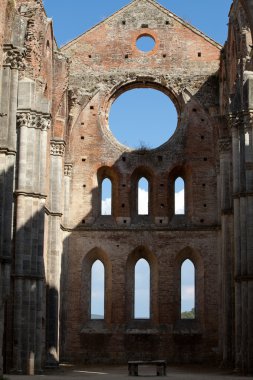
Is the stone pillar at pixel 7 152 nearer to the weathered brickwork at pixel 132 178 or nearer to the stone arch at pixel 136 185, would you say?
the weathered brickwork at pixel 132 178

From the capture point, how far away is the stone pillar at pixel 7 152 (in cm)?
1691

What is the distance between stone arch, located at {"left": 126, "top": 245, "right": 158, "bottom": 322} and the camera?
1139 inches

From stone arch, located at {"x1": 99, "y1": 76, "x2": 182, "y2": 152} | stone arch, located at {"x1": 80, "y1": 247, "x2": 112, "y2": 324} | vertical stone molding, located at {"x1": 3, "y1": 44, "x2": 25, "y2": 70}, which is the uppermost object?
stone arch, located at {"x1": 99, "y1": 76, "x2": 182, "y2": 152}

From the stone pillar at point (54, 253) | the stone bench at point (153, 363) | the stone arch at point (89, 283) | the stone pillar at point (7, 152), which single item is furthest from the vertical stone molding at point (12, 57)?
the stone arch at point (89, 283)

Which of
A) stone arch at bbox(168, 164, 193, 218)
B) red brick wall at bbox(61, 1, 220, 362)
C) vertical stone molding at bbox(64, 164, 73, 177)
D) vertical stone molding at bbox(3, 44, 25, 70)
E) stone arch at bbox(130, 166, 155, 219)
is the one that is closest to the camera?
vertical stone molding at bbox(3, 44, 25, 70)

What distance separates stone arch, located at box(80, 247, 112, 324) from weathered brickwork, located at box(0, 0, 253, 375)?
5 centimetres

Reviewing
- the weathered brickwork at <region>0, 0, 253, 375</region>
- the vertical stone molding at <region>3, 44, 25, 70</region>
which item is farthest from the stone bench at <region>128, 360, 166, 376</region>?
the vertical stone molding at <region>3, 44, 25, 70</region>

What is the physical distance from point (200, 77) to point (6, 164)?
48.1 feet

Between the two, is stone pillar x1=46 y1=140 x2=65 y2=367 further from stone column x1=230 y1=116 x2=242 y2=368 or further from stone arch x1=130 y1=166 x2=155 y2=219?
stone column x1=230 y1=116 x2=242 y2=368

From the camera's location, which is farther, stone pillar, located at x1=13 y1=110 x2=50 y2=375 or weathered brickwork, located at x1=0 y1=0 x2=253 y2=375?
weathered brickwork, located at x1=0 y1=0 x2=253 y2=375

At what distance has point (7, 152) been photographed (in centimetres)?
1722

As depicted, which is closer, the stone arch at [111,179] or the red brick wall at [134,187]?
the red brick wall at [134,187]

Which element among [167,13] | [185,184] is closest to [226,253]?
[185,184]

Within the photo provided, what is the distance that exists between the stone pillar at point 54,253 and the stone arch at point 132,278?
3118mm
